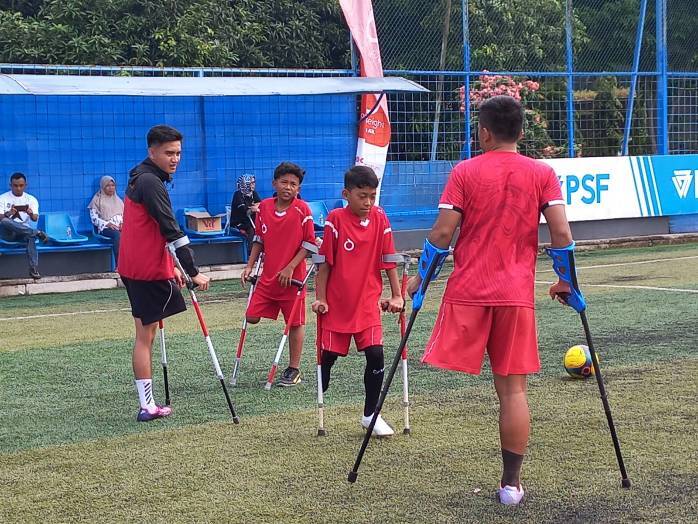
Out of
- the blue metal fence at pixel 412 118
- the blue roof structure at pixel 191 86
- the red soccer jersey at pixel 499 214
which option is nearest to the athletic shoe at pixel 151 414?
the red soccer jersey at pixel 499 214

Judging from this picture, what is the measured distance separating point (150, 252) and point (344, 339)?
1.41 metres

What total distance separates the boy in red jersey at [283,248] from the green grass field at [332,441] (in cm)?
35

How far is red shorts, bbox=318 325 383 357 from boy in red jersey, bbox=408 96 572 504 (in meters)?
1.41

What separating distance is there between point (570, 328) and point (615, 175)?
9.81 metres

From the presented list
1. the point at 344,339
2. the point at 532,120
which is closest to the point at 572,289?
the point at 344,339

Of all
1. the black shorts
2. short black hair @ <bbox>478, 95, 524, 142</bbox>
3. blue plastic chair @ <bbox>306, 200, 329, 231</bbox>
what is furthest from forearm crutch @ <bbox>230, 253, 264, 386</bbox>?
blue plastic chair @ <bbox>306, 200, 329, 231</bbox>

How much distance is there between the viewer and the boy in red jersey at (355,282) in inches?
257

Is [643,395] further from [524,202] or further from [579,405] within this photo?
[524,202]

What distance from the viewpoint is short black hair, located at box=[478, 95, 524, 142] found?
201 inches

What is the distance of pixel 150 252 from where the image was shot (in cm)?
701

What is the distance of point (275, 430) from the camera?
6.62 m

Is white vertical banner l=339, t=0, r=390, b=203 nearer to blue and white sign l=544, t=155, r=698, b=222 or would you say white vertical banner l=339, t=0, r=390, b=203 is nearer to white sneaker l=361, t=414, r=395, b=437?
blue and white sign l=544, t=155, r=698, b=222

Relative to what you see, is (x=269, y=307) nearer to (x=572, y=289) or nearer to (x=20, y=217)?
(x=572, y=289)

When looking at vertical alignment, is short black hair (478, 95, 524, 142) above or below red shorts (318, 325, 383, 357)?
above
